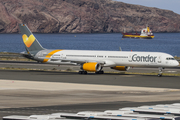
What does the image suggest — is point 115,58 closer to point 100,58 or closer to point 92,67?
point 100,58

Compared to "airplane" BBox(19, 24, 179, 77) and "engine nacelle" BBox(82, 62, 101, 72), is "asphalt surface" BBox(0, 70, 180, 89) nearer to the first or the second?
"airplane" BBox(19, 24, 179, 77)

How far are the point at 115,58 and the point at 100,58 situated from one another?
9.24 feet

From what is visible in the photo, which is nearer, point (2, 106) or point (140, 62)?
point (2, 106)

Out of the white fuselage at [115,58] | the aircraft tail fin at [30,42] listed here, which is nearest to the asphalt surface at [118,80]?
the white fuselage at [115,58]

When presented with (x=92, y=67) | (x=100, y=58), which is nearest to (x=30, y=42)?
(x=100, y=58)

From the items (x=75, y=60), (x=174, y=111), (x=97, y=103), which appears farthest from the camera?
(x=75, y=60)

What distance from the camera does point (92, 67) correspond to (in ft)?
186

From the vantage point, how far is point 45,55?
6328 cm

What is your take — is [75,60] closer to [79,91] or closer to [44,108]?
[79,91]

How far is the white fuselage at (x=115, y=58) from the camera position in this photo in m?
54.7

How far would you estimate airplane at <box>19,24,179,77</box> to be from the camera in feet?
180

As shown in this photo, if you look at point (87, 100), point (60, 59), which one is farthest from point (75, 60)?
point (87, 100)

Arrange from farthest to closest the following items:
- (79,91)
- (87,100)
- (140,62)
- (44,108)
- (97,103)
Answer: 1. (140,62)
2. (79,91)
3. (87,100)
4. (97,103)
5. (44,108)

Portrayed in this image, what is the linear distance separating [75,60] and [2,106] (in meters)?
35.8
